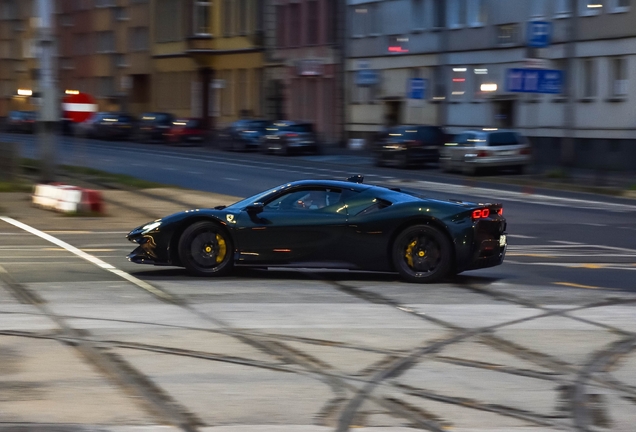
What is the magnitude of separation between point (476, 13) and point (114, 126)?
21.9m

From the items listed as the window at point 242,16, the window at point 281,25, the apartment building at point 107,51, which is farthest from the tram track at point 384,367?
the apartment building at point 107,51

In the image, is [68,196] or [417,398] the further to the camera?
[68,196]

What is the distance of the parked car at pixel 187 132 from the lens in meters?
61.4

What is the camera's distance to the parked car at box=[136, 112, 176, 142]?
208 feet

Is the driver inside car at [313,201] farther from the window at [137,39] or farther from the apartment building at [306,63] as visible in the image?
the window at [137,39]

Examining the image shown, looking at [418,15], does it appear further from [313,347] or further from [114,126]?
[313,347]

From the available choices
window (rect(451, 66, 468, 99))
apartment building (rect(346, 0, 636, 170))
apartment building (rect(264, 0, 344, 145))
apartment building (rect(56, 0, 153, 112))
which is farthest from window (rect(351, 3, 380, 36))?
apartment building (rect(56, 0, 153, 112))

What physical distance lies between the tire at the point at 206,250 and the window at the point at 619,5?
106ft

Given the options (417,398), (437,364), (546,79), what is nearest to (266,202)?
(437,364)

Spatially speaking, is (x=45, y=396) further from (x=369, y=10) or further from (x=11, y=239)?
(x=369, y=10)

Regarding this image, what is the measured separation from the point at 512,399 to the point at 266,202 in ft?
22.4

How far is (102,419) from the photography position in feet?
22.3

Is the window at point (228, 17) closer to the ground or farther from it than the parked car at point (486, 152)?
farther from it

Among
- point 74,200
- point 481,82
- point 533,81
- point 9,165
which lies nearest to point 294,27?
point 481,82
